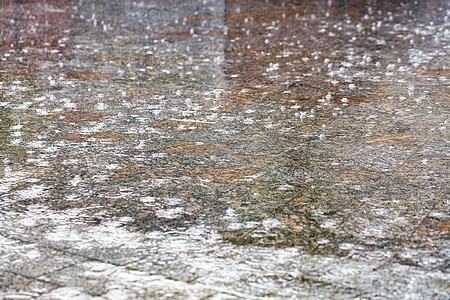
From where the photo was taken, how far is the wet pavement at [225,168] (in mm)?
2543

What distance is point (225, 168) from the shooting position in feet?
12.2

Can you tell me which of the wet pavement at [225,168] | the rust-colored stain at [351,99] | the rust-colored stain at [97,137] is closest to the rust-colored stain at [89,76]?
the wet pavement at [225,168]

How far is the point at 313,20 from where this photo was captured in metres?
9.10

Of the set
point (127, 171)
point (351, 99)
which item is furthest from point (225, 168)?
point (351, 99)

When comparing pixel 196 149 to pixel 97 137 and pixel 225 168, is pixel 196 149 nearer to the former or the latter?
pixel 225 168

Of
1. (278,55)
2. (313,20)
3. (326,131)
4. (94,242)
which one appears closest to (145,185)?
(94,242)

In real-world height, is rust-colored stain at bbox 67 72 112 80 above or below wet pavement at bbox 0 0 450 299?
above

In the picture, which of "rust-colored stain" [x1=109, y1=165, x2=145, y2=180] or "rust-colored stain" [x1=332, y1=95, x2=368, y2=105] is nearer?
"rust-colored stain" [x1=109, y1=165, x2=145, y2=180]

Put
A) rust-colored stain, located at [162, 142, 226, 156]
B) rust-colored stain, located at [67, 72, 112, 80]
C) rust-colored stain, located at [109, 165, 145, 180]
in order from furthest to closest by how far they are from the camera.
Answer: rust-colored stain, located at [67, 72, 112, 80]
rust-colored stain, located at [162, 142, 226, 156]
rust-colored stain, located at [109, 165, 145, 180]

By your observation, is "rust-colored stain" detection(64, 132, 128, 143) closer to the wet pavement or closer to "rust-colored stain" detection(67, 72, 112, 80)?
the wet pavement

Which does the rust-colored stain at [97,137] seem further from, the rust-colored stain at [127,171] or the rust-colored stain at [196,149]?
the rust-colored stain at [127,171]

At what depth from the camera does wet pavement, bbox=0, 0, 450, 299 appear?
2.54m

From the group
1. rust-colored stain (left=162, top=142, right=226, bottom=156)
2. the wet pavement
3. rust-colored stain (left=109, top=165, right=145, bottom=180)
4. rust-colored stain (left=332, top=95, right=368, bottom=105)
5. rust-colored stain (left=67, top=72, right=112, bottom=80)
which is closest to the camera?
the wet pavement

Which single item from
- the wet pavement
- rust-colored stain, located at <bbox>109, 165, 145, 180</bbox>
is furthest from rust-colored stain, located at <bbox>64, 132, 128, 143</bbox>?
rust-colored stain, located at <bbox>109, 165, 145, 180</bbox>
